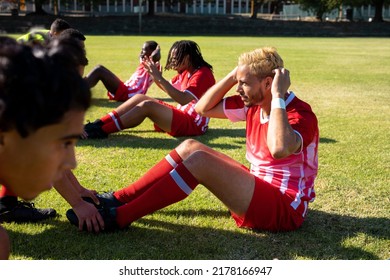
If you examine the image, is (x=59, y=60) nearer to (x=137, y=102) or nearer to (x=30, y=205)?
(x=30, y=205)

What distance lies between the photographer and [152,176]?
4016 millimetres

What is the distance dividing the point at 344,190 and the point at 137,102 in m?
3.27

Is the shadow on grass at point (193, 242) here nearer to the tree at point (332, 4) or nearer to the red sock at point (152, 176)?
the red sock at point (152, 176)

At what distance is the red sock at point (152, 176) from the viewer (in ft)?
13.0

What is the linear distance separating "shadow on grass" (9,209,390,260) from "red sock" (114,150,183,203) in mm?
243

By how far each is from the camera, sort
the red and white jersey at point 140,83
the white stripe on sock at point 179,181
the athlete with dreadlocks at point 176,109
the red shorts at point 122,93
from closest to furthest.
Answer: the white stripe on sock at point 179,181
the athlete with dreadlocks at point 176,109
the red and white jersey at point 140,83
the red shorts at point 122,93

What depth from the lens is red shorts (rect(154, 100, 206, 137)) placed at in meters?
7.28

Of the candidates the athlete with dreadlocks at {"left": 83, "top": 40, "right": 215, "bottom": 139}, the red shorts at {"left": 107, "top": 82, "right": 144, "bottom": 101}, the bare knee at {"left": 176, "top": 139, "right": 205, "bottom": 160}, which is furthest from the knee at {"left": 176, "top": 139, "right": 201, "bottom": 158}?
the red shorts at {"left": 107, "top": 82, "right": 144, "bottom": 101}

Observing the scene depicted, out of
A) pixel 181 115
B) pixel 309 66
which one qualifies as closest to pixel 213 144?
pixel 181 115

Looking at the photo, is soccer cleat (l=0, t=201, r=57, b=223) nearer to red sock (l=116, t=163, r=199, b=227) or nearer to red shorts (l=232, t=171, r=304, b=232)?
red sock (l=116, t=163, r=199, b=227)

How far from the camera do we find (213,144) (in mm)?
7168

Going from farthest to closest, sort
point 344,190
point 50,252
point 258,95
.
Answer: point 344,190, point 258,95, point 50,252

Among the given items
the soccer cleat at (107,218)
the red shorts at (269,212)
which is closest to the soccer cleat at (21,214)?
the soccer cleat at (107,218)

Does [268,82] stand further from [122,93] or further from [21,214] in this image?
[122,93]
